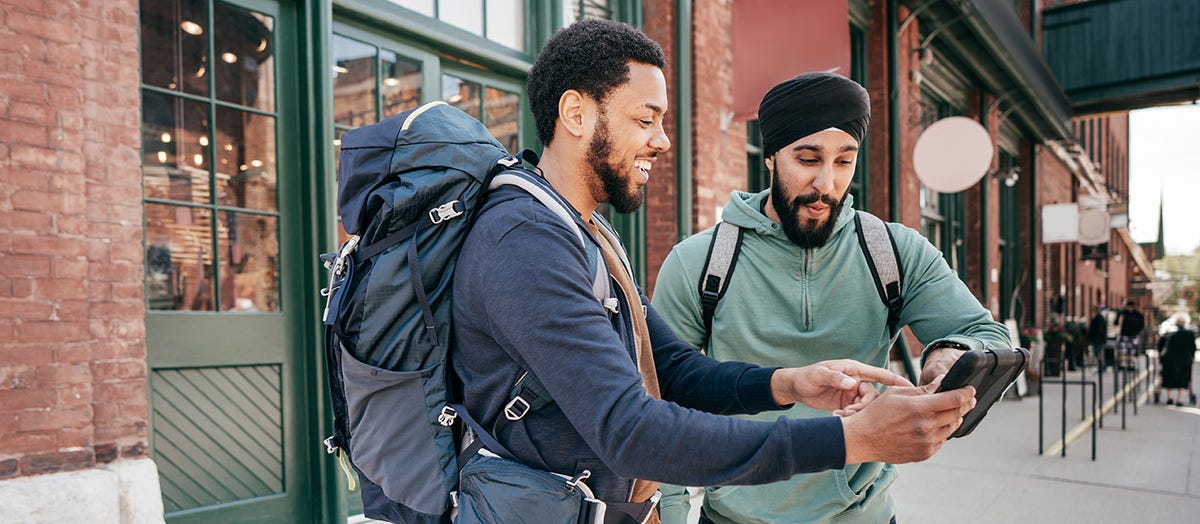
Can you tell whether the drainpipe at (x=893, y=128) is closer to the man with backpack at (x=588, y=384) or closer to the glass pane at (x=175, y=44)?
the glass pane at (x=175, y=44)

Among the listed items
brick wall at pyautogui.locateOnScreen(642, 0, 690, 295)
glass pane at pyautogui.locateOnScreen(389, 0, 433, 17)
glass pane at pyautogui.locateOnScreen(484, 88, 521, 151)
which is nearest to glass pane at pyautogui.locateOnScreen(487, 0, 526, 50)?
glass pane at pyautogui.locateOnScreen(484, 88, 521, 151)

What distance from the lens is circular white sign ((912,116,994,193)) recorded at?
9.32m

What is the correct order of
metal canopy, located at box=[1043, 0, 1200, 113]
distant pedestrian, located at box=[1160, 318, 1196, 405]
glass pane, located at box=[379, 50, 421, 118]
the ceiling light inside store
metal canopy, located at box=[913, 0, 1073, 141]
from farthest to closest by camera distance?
metal canopy, located at box=[1043, 0, 1200, 113], distant pedestrian, located at box=[1160, 318, 1196, 405], metal canopy, located at box=[913, 0, 1073, 141], glass pane, located at box=[379, 50, 421, 118], the ceiling light inside store

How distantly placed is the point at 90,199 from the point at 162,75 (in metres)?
0.93

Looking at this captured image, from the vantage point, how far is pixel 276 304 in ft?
14.5

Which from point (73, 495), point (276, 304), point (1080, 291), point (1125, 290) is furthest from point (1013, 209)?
point (1125, 290)

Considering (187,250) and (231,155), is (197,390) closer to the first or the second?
(187,250)

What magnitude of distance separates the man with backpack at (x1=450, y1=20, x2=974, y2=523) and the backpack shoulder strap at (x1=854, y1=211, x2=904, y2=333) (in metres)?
0.61

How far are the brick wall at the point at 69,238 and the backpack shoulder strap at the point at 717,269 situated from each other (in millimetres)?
2677

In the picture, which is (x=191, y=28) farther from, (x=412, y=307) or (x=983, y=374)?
(x=983, y=374)

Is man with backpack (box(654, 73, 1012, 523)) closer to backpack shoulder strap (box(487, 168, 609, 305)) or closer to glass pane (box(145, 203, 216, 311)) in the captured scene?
backpack shoulder strap (box(487, 168, 609, 305))

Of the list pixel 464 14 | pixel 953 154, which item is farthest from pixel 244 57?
pixel 953 154

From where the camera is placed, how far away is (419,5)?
5234 mm

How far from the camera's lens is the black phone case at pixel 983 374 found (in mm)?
1270
